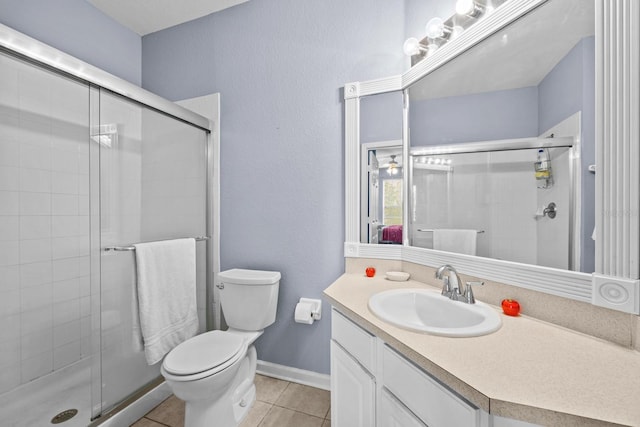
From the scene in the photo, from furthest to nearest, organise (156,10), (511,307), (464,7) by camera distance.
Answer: (156,10) < (464,7) < (511,307)

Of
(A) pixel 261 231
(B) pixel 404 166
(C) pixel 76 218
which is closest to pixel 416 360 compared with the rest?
(B) pixel 404 166

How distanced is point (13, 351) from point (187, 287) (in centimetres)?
84

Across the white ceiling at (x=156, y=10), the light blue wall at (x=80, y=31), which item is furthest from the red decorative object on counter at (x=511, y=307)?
the light blue wall at (x=80, y=31)

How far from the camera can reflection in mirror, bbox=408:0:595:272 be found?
84 cm

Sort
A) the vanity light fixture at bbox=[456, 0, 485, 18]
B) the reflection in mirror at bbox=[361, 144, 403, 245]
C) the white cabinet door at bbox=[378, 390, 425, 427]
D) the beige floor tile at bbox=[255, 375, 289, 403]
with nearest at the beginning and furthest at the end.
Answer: the white cabinet door at bbox=[378, 390, 425, 427], the vanity light fixture at bbox=[456, 0, 485, 18], the reflection in mirror at bbox=[361, 144, 403, 245], the beige floor tile at bbox=[255, 375, 289, 403]

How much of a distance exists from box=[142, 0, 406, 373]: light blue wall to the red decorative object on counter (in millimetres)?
934

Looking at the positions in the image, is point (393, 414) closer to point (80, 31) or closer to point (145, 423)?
point (145, 423)

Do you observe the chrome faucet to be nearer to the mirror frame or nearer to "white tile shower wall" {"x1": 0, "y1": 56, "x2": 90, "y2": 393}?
the mirror frame

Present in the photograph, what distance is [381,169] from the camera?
1622mm

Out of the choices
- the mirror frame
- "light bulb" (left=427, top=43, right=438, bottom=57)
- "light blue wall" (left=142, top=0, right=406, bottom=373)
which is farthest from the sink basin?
"light bulb" (left=427, top=43, right=438, bottom=57)

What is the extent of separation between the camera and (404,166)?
156 centimetres

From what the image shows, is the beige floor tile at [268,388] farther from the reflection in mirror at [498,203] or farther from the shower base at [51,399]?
the reflection in mirror at [498,203]

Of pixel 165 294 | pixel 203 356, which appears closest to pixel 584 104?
pixel 203 356

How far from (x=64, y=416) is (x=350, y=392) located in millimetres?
1498
